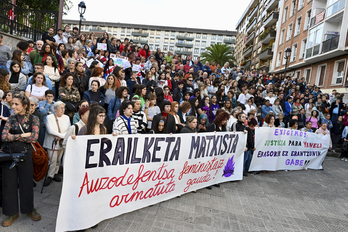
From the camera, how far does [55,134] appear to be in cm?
448

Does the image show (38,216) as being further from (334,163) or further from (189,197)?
(334,163)

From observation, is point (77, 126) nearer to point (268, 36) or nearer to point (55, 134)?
point (55, 134)

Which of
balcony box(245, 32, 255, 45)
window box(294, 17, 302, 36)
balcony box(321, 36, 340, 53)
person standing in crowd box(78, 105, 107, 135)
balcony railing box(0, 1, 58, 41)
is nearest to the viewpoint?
person standing in crowd box(78, 105, 107, 135)

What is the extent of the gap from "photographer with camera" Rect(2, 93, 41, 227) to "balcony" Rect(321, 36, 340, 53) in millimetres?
25638

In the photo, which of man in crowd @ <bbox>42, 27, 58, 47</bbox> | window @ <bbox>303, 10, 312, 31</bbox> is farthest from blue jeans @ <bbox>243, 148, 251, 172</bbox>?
window @ <bbox>303, 10, 312, 31</bbox>

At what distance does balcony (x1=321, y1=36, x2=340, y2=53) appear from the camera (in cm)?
2112

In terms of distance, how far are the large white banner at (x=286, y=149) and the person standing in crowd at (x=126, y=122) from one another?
4037 millimetres

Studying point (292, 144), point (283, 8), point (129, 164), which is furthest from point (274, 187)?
point (283, 8)

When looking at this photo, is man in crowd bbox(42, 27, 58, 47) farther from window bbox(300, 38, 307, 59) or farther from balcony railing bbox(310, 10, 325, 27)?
window bbox(300, 38, 307, 59)

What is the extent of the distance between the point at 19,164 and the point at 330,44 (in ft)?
87.8

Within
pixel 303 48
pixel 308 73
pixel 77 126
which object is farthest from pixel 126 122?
pixel 303 48

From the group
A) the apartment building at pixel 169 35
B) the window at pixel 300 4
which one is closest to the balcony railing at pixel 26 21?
the window at pixel 300 4

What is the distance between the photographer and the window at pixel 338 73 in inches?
843

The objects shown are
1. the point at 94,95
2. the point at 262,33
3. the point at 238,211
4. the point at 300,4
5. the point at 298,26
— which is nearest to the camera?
the point at 238,211
